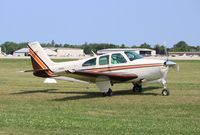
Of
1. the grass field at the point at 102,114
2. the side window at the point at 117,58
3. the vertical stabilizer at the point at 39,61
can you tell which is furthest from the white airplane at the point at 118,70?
the vertical stabilizer at the point at 39,61

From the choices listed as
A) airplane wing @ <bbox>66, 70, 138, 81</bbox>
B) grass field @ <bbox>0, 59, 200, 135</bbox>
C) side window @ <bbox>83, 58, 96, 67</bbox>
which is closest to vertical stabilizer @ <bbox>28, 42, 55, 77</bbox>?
grass field @ <bbox>0, 59, 200, 135</bbox>

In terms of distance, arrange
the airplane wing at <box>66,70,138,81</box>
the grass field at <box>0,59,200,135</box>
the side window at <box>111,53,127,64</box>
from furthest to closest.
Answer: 1. the side window at <box>111,53,127,64</box>
2. the airplane wing at <box>66,70,138,81</box>
3. the grass field at <box>0,59,200,135</box>

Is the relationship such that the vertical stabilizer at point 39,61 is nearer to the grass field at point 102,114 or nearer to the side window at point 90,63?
the grass field at point 102,114

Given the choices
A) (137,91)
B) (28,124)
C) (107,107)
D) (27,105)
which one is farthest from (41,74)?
(28,124)

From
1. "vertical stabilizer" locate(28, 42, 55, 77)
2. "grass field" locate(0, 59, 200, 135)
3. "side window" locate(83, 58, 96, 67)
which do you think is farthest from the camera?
"vertical stabilizer" locate(28, 42, 55, 77)

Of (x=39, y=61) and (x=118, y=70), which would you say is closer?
(x=118, y=70)

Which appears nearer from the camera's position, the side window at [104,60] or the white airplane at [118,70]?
the white airplane at [118,70]

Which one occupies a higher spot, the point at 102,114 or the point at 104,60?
the point at 104,60

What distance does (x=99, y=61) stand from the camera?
58.0 feet

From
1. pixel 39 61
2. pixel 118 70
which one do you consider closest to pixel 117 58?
pixel 118 70

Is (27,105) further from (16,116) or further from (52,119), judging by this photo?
(52,119)

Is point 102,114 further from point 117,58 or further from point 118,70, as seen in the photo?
point 117,58

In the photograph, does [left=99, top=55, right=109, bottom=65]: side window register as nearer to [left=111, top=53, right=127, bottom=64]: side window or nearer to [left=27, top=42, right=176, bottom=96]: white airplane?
[left=27, top=42, right=176, bottom=96]: white airplane

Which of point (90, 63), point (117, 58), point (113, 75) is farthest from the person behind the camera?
point (90, 63)
